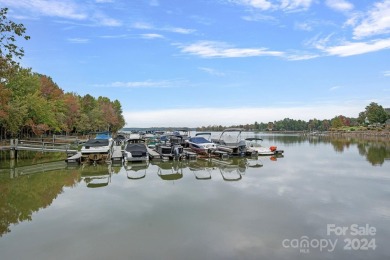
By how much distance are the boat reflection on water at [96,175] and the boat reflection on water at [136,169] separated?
119cm

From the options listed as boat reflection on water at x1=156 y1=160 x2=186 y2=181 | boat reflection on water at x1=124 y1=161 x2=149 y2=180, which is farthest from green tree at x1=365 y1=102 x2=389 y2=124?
boat reflection on water at x1=156 y1=160 x2=186 y2=181

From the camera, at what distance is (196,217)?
9352mm

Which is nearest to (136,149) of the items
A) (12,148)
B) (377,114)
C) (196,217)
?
(12,148)

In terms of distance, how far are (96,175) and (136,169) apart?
297 cm

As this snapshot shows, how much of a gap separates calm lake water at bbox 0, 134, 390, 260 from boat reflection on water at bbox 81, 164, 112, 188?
144 millimetres

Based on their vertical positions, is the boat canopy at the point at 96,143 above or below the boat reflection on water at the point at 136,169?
above

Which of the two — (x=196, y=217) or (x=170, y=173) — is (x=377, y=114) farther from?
(x=196, y=217)

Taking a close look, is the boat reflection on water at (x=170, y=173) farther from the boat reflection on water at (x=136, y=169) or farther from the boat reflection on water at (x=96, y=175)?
the boat reflection on water at (x=96, y=175)

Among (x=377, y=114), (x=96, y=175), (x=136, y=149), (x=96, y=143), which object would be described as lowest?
(x=96, y=175)

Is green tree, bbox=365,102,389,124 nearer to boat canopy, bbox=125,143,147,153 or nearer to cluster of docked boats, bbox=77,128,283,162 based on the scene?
cluster of docked boats, bbox=77,128,283,162

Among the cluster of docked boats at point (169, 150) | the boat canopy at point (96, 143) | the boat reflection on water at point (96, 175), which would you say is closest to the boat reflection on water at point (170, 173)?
the boat reflection on water at point (96, 175)

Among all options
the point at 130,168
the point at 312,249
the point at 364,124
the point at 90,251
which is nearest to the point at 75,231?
the point at 90,251

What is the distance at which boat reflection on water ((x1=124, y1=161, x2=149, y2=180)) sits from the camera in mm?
17450

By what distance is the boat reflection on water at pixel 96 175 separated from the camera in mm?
15480
